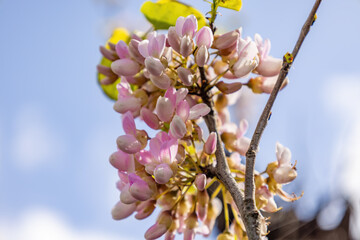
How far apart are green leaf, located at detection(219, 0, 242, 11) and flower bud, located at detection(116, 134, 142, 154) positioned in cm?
24

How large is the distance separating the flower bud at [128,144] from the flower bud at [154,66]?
10 cm

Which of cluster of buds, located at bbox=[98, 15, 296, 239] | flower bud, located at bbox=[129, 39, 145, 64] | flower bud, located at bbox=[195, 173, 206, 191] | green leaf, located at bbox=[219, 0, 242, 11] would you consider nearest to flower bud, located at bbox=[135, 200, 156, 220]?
cluster of buds, located at bbox=[98, 15, 296, 239]

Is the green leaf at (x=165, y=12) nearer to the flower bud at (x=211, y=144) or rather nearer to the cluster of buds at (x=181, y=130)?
the cluster of buds at (x=181, y=130)

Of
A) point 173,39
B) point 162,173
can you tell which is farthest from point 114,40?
point 162,173

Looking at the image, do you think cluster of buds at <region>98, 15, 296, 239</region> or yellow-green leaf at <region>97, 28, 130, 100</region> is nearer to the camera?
cluster of buds at <region>98, 15, 296, 239</region>

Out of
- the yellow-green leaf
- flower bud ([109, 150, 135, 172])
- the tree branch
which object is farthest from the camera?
the yellow-green leaf

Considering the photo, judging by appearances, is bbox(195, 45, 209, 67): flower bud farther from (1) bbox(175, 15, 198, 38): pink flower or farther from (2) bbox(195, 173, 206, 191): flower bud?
(2) bbox(195, 173, 206, 191): flower bud

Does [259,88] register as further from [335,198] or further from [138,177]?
[335,198]

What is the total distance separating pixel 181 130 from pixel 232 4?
22cm

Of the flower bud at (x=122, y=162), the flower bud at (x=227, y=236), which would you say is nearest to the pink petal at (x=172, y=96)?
the flower bud at (x=122, y=162)

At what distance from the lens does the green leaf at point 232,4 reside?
576 millimetres

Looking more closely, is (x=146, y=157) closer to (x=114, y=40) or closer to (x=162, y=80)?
(x=162, y=80)

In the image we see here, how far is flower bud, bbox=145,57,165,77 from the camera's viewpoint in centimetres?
52

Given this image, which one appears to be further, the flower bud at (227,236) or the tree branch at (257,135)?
the flower bud at (227,236)
